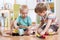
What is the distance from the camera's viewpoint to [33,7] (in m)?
1.24

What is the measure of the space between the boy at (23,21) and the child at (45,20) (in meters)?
0.09

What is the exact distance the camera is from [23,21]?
1.25 meters

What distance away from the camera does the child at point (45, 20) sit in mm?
1241

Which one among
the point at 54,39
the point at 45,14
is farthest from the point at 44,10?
the point at 54,39

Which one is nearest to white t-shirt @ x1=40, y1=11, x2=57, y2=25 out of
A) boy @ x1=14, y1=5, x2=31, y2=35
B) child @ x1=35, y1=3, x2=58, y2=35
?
child @ x1=35, y1=3, x2=58, y2=35

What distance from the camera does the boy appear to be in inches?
48.9

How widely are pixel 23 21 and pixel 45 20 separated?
0.60ft

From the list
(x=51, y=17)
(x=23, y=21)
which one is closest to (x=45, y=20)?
(x=51, y=17)

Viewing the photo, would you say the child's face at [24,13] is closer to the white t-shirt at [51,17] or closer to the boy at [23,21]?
the boy at [23,21]

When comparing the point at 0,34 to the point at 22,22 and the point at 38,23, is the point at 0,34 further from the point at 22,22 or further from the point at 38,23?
the point at 38,23

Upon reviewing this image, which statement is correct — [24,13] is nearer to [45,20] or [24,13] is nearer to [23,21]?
[23,21]

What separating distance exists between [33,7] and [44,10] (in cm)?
9

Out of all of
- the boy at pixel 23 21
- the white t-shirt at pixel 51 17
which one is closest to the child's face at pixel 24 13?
the boy at pixel 23 21

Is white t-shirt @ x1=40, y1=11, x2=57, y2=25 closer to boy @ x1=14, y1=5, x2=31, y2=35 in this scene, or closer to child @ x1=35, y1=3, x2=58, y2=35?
child @ x1=35, y1=3, x2=58, y2=35
